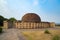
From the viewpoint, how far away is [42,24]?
143 feet

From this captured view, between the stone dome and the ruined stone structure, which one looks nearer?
the ruined stone structure

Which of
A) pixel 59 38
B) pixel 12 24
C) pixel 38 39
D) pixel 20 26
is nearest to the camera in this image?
pixel 59 38

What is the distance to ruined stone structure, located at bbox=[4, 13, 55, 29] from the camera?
41.2m

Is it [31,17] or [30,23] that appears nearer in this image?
[30,23]

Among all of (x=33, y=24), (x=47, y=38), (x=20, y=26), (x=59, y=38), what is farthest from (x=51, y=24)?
(x=59, y=38)

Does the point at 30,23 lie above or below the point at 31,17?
below

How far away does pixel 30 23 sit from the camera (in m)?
41.8

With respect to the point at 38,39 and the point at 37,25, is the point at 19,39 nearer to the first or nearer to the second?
the point at 38,39

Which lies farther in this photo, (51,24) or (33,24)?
(51,24)

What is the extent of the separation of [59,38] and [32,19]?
26.1 meters

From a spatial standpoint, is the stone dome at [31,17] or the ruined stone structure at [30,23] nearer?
the ruined stone structure at [30,23]

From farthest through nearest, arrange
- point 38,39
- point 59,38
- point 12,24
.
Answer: point 12,24 < point 38,39 < point 59,38

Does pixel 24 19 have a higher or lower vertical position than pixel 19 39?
higher

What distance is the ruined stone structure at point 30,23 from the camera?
41.2 meters
